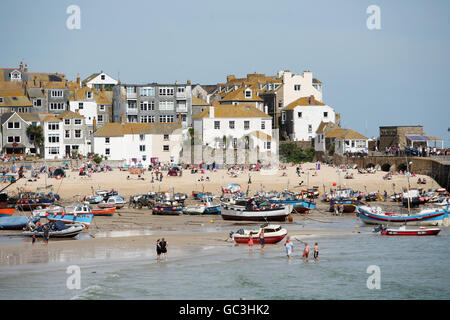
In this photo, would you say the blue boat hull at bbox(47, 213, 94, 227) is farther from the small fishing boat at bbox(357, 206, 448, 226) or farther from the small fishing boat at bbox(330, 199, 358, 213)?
the small fishing boat at bbox(330, 199, 358, 213)

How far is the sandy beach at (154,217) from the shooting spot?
142ft

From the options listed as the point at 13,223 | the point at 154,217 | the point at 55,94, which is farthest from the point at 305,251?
the point at 55,94

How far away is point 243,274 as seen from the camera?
37.8 metres

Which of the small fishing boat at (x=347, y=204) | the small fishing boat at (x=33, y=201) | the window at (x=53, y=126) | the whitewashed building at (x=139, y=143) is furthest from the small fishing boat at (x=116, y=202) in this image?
the window at (x=53, y=126)

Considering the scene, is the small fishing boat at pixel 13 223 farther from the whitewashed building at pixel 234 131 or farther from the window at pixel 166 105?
the window at pixel 166 105

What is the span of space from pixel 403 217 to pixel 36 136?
187 feet

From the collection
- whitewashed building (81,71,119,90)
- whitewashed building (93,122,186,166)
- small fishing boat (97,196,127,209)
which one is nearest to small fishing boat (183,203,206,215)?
small fishing boat (97,196,127,209)

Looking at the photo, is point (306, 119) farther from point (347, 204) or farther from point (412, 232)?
point (412, 232)

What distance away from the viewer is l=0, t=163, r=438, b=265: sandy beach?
43281 millimetres

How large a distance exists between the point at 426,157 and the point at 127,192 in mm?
33972

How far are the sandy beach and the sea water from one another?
212 cm

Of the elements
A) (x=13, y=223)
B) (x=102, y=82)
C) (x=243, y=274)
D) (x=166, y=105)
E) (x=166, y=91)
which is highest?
(x=102, y=82)

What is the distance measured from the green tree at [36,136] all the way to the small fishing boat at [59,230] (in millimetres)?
49656
